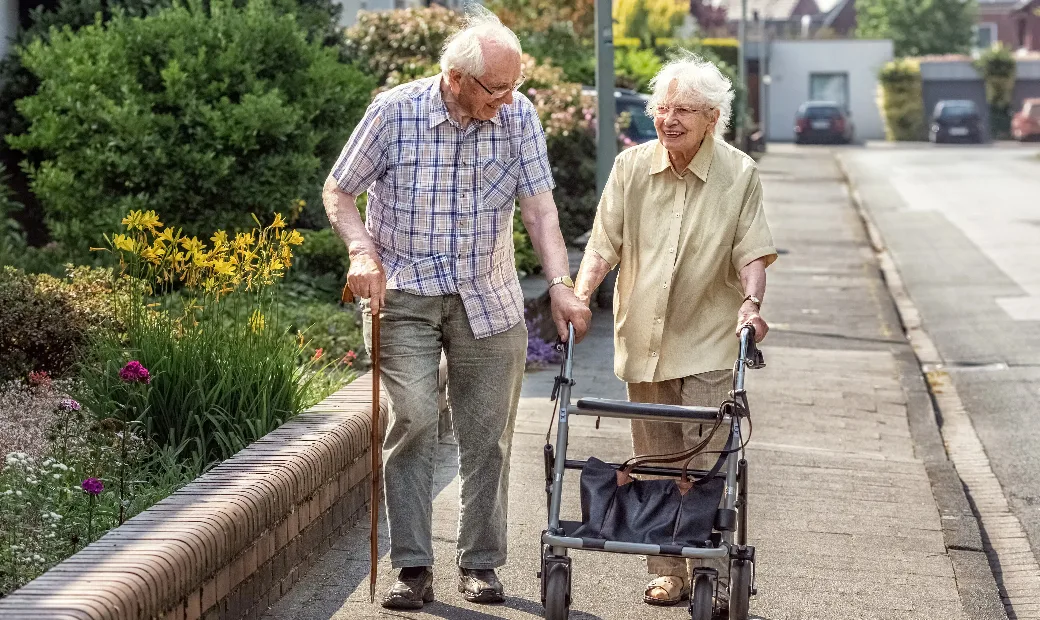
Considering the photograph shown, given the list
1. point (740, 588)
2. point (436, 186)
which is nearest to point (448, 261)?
point (436, 186)

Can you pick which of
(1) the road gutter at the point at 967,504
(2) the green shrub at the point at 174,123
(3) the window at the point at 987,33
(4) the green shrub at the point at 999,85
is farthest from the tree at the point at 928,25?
(2) the green shrub at the point at 174,123

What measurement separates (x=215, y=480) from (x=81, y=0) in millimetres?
6804

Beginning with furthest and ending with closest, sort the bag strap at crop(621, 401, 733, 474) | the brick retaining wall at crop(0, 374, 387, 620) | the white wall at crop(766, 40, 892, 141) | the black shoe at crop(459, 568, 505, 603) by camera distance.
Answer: the white wall at crop(766, 40, 892, 141) < the black shoe at crop(459, 568, 505, 603) < the bag strap at crop(621, 401, 733, 474) < the brick retaining wall at crop(0, 374, 387, 620)

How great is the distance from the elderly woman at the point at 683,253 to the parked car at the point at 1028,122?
5659cm

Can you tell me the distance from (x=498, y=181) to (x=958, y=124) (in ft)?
181

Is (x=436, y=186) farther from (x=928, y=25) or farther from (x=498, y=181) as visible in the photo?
(x=928, y=25)

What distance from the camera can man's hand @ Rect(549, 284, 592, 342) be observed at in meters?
4.71

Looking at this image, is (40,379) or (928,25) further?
(928,25)

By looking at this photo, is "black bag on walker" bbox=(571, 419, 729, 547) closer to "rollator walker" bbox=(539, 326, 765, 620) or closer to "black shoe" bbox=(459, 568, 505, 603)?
"rollator walker" bbox=(539, 326, 765, 620)

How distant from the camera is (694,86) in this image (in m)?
4.72

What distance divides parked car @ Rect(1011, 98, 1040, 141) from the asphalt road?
22.0m

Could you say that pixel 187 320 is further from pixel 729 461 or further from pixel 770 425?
pixel 770 425

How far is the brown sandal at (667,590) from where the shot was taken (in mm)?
5070

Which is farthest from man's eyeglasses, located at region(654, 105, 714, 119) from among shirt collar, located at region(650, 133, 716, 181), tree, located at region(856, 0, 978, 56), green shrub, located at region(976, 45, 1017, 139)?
tree, located at region(856, 0, 978, 56)
